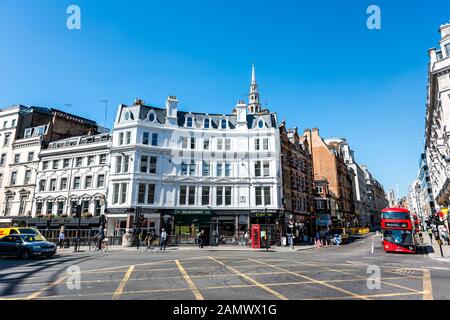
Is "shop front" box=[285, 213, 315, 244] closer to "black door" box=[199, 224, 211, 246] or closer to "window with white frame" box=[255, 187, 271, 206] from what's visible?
"window with white frame" box=[255, 187, 271, 206]

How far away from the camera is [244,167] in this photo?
3572 cm

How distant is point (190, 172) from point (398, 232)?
23854mm

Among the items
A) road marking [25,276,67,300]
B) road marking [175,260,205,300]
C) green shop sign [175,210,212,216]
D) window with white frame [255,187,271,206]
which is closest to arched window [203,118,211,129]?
window with white frame [255,187,271,206]

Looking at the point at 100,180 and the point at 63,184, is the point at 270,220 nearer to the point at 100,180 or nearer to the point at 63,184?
the point at 100,180

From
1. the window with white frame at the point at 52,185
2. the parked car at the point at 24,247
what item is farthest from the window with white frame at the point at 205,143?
the window with white frame at the point at 52,185

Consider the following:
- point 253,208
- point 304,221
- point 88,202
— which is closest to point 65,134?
point 88,202

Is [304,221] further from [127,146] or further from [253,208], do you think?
[127,146]

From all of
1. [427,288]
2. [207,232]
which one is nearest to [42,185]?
[207,232]

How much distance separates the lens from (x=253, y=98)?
78938 mm

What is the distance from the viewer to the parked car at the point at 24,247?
56.1 feet

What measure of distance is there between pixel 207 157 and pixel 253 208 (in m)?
9.21

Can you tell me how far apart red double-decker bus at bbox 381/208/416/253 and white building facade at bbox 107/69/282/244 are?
12626 millimetres

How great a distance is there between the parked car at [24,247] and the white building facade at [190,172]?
12.8 meters

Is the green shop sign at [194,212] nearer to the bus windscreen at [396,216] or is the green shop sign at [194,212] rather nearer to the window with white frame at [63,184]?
the window with white frame at [63,184]
